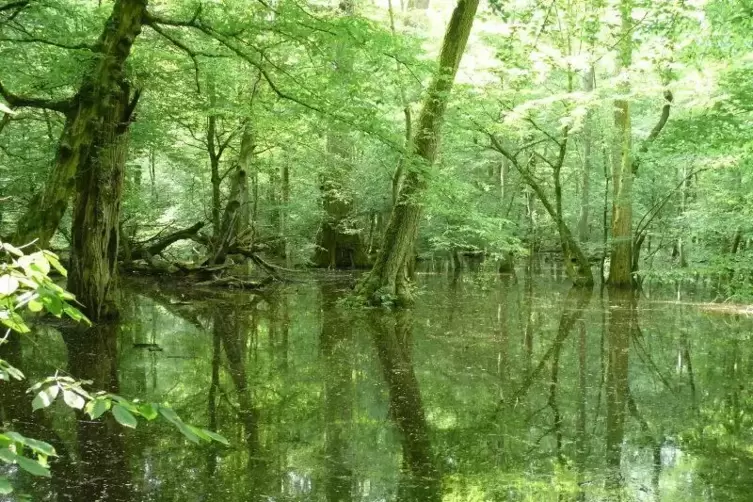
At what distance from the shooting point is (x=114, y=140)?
25.3 ft

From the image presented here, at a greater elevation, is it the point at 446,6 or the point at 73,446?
the point at 446,6

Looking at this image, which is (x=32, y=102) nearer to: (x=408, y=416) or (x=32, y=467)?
(x=408, y=416)

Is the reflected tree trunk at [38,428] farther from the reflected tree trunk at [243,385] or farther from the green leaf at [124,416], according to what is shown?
the green leaf at [124,416]

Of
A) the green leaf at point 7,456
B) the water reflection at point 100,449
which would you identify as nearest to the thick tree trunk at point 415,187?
the water reflection at point 100,449

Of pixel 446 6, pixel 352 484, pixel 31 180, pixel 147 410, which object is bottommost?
pixel 352 484

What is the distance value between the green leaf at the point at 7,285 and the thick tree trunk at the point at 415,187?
814 cm

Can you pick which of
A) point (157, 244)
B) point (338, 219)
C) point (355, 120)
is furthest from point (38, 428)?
point (338, 219)

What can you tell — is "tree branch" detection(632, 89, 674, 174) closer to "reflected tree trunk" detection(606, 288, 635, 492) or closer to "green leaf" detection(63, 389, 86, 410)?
"reflected tree trunk" detection(606, 288, 635, 492)

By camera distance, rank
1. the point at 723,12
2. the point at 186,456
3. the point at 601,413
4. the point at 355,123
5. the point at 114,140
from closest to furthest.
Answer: the point at 186,456 < the point at 601,413 < the point at 723,12 < the point at 355,123 < the point at 114,140

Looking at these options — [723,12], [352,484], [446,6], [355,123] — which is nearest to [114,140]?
[355,123]

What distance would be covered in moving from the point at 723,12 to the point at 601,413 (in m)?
4.58

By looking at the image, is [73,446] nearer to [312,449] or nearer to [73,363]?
[312,449]

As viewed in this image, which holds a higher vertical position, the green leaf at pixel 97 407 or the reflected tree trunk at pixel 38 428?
the green leaf at pixel 97 407

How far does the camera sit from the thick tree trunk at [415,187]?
9.72 m
